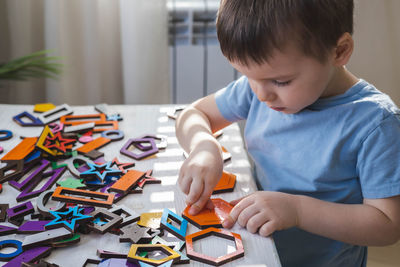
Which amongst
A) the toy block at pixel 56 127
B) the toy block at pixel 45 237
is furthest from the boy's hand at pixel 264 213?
the toy block at pixel 56 127

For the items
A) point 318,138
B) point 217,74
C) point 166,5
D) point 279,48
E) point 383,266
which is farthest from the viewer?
point 217,74

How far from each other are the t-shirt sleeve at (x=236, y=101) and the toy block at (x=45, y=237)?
45cm

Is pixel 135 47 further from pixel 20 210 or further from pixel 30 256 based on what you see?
pixel 30 256

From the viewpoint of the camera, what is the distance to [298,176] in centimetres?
79

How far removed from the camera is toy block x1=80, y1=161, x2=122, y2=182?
2.44 feet

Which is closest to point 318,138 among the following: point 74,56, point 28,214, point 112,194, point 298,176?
point 298,176

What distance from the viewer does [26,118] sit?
39.2 inches

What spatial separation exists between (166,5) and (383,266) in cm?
107

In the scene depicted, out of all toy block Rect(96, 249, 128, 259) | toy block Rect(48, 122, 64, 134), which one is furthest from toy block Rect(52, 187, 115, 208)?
Answer: toy block Rect(48, 122, 64, 134)

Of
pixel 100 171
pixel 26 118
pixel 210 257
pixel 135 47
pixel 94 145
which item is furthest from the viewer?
pixel 135 47

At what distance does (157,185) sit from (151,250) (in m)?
0.18

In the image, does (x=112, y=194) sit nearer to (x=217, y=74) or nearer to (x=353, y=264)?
(x=353, y=264)

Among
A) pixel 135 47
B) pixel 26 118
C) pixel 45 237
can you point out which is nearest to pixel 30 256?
pixel 45 237

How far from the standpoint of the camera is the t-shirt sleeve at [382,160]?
668 mm
